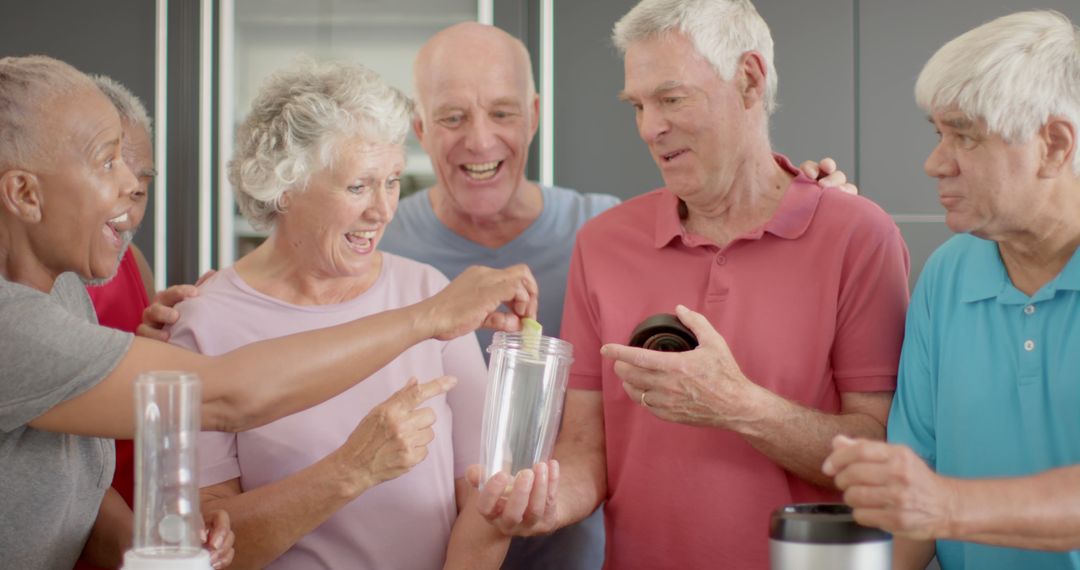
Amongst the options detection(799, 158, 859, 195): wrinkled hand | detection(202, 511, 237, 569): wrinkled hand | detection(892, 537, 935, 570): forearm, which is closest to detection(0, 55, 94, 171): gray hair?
detection(202, 511, 237, 569): wrinkled hand

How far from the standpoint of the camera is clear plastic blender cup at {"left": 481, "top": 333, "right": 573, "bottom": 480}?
5.52 ft

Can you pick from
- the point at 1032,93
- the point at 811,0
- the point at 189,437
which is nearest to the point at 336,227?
the point at 189,437

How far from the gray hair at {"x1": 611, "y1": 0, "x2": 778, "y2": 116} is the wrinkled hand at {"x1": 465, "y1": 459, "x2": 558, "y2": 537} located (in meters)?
0.69

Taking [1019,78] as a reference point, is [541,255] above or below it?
below

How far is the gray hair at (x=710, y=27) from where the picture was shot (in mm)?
1811

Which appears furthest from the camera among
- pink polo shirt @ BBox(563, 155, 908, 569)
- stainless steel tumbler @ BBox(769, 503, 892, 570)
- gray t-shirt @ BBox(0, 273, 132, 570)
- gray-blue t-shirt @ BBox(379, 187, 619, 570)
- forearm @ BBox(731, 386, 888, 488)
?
gray-blue t-shirt @ BBox(379, 187, 619, 570)

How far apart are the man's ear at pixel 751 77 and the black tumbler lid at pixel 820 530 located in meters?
→ 0.87

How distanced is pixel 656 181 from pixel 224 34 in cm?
133

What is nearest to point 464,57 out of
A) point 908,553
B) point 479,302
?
point 479,302

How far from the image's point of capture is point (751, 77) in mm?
1870

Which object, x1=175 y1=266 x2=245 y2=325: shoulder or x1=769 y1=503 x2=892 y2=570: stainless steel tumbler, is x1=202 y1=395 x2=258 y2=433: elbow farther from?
x1=769 y1=503 x2=892 y2=570: stainless steel tumbler

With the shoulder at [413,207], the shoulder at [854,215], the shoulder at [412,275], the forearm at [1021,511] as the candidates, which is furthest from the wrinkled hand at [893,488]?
the shoulder at [413,207]

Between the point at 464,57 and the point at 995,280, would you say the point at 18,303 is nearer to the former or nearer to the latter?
the point at 464,57

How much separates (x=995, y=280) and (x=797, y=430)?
338mm
